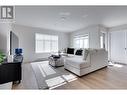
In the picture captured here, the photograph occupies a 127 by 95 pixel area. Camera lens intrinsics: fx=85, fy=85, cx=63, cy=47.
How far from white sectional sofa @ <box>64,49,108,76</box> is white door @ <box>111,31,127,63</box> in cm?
207

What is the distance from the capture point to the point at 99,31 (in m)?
5.36

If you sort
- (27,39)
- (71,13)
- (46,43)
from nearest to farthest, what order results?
(71,13), (27,39), (46,43)

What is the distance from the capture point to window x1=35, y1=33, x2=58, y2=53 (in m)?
6.43

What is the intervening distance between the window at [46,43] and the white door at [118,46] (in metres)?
4.31

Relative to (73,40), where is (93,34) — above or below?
above

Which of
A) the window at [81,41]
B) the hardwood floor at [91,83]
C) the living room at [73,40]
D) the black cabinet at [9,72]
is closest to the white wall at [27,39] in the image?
the living room at [73,40]

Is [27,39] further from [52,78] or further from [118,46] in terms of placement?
[118,46]

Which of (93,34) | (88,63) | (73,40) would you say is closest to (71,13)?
(88,63)

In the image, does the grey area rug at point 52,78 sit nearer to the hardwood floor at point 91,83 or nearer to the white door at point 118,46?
the hardwood floor at point 91,83

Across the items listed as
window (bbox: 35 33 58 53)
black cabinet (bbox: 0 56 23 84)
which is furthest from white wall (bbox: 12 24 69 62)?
black cabinet (bbox: 0 56 23 84)

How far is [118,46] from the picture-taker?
5562mm

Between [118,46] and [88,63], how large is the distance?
3508mm

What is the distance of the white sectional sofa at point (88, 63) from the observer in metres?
3.11
